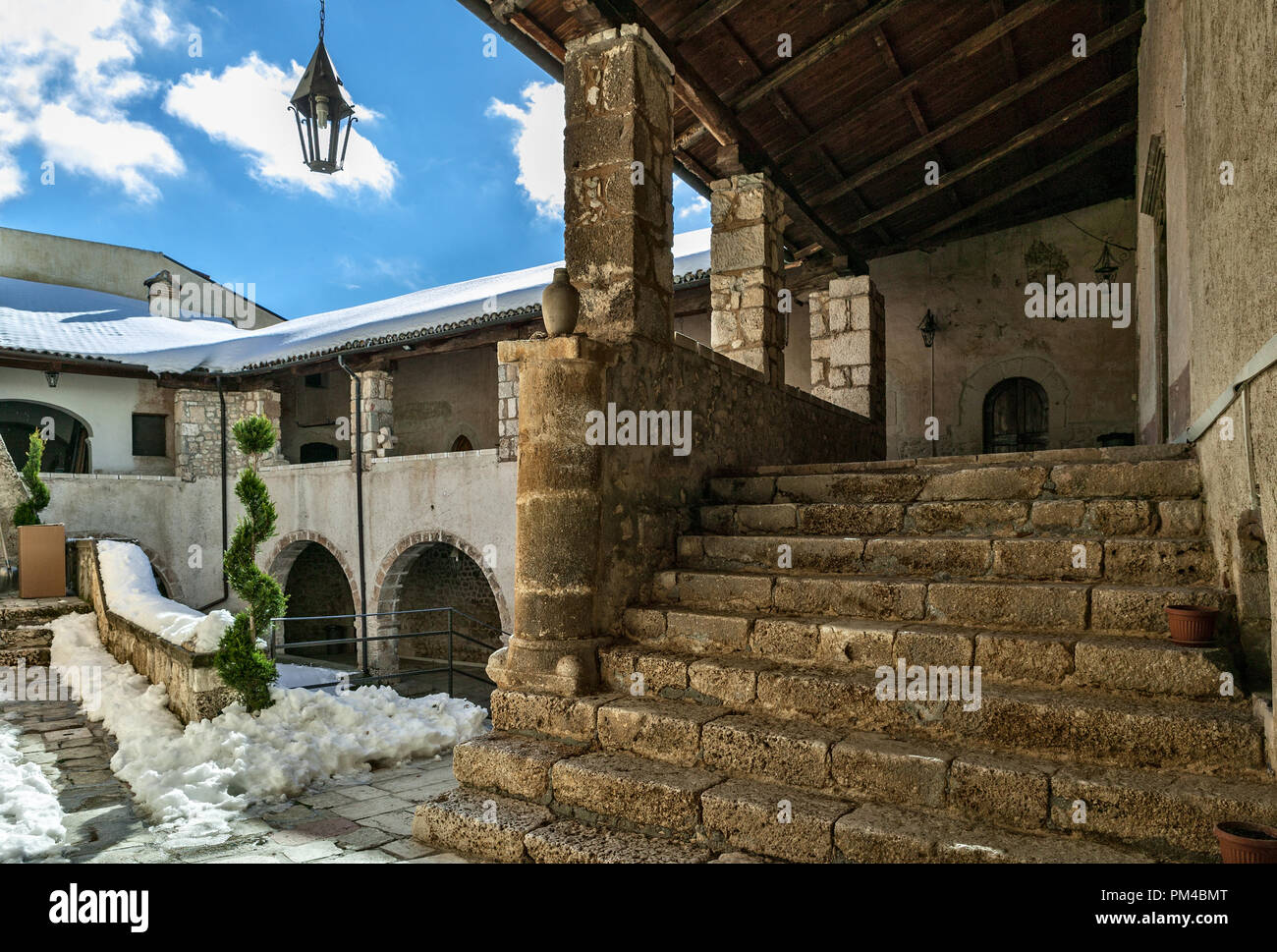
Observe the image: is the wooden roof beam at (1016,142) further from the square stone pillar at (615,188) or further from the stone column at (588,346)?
the square stone pillar at (615,188)

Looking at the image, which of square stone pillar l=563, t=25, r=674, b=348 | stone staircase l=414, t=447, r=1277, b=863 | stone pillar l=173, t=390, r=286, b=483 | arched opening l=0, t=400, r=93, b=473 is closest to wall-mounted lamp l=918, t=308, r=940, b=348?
stone staircase l=414, t=447, r=1277, b=863

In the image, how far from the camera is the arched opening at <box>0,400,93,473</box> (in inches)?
629

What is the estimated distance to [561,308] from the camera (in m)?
3.69

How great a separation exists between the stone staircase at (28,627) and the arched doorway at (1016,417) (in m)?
10.9

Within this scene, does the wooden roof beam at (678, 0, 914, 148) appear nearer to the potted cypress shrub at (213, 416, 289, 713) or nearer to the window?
the potted cypress shrub at (213, 416, 289, 713)

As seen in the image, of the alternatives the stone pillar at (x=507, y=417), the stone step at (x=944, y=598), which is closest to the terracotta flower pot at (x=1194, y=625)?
the stone step at (x=944, y=598)

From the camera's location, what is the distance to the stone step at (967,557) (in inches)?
119

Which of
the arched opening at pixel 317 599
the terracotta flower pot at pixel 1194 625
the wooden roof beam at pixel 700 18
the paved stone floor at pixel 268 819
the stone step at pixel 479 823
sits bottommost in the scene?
the arched opening at pixel 317 599

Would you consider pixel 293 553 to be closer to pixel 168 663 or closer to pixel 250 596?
pixel 168 663

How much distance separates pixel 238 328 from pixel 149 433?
17.9 ft

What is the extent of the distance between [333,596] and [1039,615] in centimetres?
1588

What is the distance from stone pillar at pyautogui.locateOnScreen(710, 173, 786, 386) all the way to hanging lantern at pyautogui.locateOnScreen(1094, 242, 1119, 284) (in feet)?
16.0

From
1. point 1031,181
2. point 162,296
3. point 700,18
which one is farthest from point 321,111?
point 162,296
